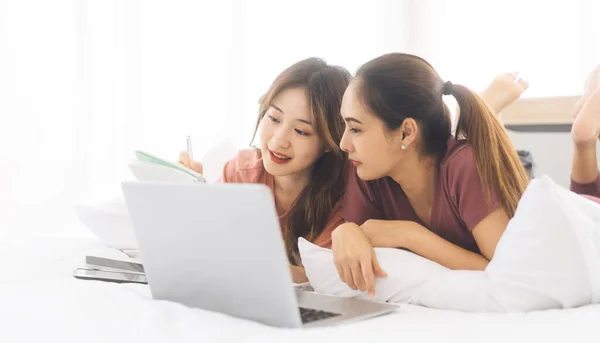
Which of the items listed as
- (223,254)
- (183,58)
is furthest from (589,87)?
(183,58)

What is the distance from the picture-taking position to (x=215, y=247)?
3.29 ft

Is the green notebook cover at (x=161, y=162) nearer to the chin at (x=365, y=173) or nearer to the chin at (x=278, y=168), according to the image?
the chin at (x=278, y=168)

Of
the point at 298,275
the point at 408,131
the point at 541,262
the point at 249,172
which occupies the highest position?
the point at 408,131

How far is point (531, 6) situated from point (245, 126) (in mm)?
1445

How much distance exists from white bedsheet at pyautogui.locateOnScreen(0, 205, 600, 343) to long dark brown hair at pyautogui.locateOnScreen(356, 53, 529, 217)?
1.20 feet

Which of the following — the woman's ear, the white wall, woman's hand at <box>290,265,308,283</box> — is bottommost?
woman's hand at <box>290,265,308,283</box>

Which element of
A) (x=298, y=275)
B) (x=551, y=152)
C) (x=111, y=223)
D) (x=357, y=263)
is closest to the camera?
(x=357, y=263)

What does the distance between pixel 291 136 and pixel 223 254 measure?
65cm

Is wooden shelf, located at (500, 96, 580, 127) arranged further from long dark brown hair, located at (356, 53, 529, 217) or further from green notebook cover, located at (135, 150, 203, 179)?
green notebook cover, located at (135, 150, 203, 179)

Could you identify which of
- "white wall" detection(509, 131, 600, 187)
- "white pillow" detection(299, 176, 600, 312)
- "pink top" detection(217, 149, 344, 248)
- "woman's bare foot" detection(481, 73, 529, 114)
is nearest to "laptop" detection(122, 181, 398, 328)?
"white pillow" detection(299, 176, 600, 312)

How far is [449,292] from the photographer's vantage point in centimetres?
114

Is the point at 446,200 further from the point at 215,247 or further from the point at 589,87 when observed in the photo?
the point at 589,87

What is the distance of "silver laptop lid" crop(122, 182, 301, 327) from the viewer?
928 mm

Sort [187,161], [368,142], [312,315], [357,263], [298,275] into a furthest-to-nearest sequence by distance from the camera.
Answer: [187,161] → [298,275] → [368,142] → [357,263] → [312,315]
